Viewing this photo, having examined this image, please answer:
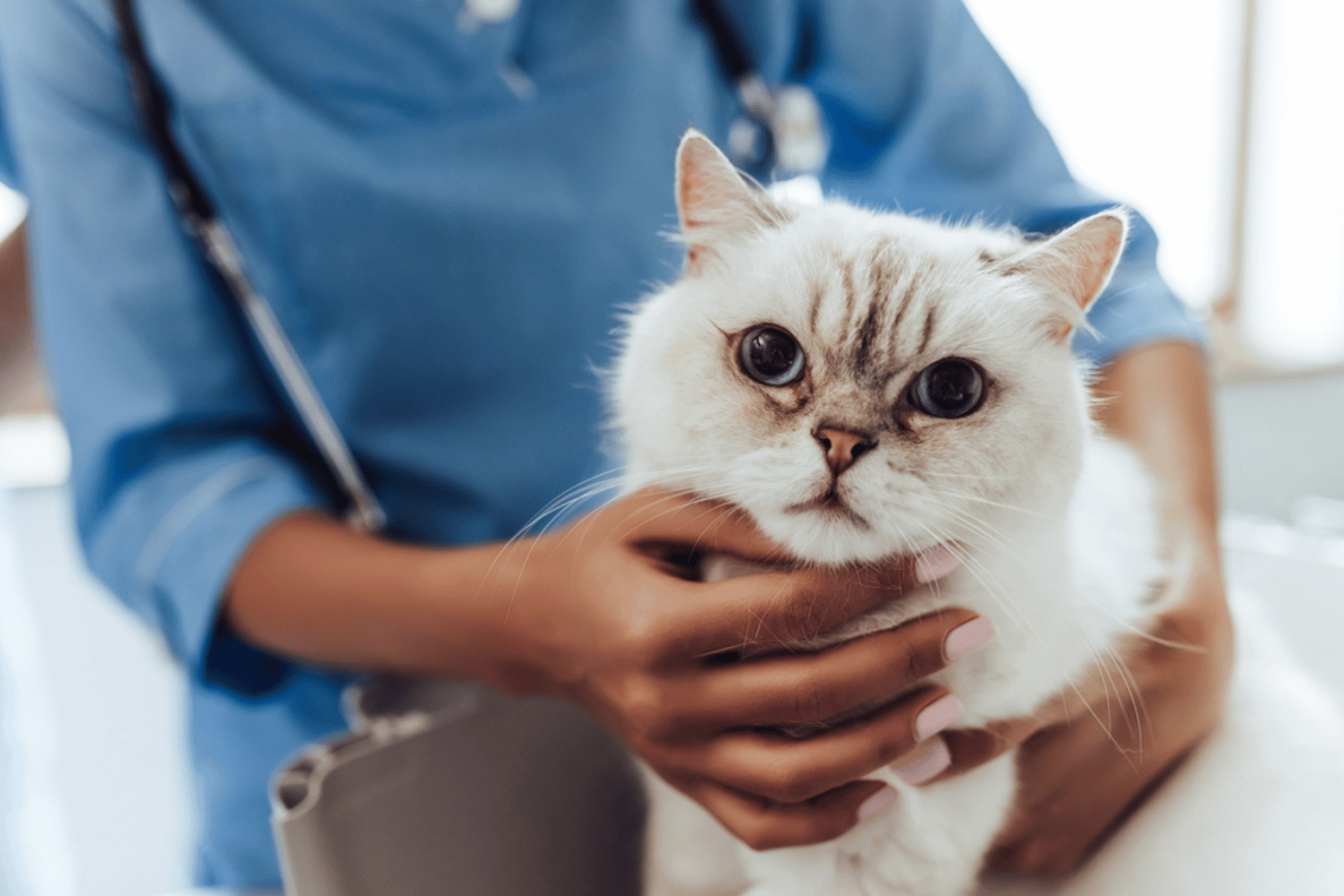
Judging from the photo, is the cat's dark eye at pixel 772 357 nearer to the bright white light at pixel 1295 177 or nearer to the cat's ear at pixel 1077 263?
the cat's ear at pixel 1077 263

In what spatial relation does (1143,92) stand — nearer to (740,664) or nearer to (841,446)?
(841,446)

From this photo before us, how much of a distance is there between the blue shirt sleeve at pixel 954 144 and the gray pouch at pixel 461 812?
53 cm

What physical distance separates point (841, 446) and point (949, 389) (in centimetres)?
8

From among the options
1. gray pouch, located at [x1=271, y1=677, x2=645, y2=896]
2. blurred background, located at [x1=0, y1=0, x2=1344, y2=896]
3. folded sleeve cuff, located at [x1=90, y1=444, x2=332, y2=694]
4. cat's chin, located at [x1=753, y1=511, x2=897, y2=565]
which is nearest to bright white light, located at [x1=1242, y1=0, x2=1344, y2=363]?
blurred background, located at [x1=0, y1=0, x2=1344, y2=896]

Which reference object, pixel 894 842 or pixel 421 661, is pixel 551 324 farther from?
pixel 894 842

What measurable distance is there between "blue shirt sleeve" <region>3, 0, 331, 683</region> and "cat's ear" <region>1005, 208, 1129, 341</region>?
0.73m

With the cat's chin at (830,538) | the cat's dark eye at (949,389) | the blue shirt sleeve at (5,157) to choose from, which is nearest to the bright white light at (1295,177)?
the cat's dark eye at (949,389)

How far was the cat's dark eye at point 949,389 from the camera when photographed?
47 cm

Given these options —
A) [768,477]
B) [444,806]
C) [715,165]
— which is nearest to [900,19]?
[715,165]

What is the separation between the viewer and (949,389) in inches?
18.9

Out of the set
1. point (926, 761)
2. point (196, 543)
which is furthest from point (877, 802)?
point (196, 543)

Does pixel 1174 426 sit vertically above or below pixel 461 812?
above

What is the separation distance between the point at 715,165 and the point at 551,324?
1.34 ft

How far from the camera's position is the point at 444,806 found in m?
0.63
